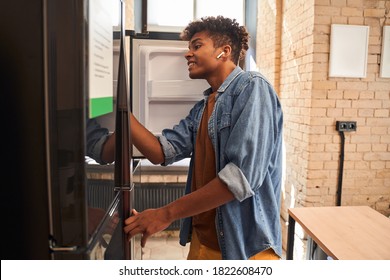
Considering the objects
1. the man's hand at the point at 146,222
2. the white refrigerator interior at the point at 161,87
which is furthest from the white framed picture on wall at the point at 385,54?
the man's hand at the point at 146,222

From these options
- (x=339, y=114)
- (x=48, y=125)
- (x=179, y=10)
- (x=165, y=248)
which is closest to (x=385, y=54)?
(x=339, y=114)

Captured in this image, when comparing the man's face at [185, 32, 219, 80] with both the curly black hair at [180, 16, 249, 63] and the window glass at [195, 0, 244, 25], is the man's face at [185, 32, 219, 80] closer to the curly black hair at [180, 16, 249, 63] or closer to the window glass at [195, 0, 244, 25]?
the curly black hair at [180, 16, 249, 63]

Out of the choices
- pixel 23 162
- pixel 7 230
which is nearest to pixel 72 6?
pixel 23 162

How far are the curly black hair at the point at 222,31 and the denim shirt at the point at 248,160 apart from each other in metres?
0.13

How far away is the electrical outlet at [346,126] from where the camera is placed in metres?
2.55

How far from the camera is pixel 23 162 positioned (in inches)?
16.8

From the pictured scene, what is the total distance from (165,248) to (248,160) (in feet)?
7.30

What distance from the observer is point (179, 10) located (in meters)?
3.77

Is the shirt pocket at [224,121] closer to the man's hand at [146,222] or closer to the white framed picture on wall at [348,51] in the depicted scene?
the man's hand at [146,222]

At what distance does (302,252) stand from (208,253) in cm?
190

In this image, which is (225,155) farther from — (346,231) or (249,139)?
(346,231)

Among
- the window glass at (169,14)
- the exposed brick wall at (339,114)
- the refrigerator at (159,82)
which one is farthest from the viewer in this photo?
the window glass at (169,14)

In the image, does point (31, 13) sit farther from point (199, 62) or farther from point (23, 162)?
point (199, 62)

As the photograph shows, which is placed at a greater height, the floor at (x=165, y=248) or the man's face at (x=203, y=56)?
the man's face at (x=203, y=56)
